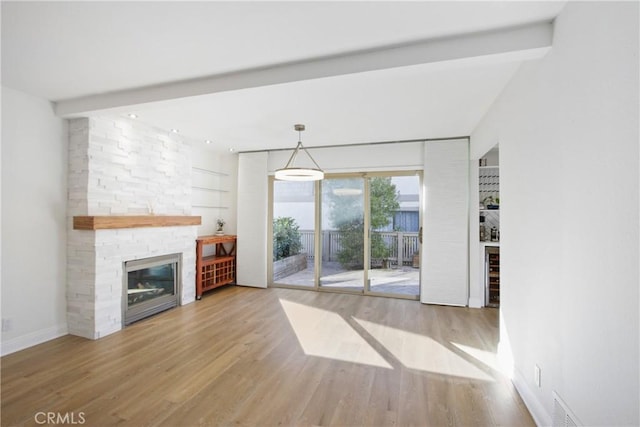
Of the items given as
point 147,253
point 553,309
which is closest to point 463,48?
point 553,309

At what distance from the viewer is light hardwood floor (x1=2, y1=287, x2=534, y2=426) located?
2.07 m

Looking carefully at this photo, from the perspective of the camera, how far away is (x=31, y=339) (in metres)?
3.09

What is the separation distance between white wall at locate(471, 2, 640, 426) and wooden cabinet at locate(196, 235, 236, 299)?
4338mm

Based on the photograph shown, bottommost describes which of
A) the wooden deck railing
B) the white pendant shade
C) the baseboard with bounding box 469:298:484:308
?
the baseboard with bounding box 469:298:484:308

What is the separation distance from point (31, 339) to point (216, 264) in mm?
2574

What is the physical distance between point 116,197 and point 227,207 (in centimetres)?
251

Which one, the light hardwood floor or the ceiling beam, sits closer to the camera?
the ceiling beam

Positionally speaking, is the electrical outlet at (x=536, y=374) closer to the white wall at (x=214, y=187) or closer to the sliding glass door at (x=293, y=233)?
the sliding glass door at (x=293, y=233)

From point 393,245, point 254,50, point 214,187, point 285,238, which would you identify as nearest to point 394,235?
point 393,245

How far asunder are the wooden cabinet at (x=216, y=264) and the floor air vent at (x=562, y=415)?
4.52 meters

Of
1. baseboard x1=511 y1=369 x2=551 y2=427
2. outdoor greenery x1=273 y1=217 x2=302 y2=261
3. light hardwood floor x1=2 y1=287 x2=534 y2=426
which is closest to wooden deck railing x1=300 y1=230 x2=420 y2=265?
outdoor greenery x1=273 y1=217 x2=302 y2=261

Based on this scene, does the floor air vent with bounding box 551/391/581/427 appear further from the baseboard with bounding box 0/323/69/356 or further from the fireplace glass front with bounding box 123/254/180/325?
the baseboard with bounding box 0/323/69/356

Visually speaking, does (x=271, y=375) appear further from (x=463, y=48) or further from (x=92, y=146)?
(x=92, y=146)

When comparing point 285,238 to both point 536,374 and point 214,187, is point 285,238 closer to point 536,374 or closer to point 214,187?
point 214,187
